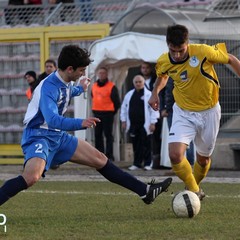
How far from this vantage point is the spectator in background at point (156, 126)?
58.7ft

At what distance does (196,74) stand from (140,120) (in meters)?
8.00

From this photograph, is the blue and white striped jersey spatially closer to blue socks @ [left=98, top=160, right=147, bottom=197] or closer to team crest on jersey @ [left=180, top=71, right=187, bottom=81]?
blue socks @ [left=98, top=160, right=147, bottom=197]

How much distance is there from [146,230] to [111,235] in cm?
40

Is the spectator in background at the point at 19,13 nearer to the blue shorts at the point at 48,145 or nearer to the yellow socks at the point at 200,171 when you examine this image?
the yellow socks at the point at 200,171

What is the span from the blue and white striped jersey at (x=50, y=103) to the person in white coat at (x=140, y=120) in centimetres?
851

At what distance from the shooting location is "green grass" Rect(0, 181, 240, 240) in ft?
Result: 26.4

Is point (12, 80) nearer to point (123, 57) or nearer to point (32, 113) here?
point (123, 57)

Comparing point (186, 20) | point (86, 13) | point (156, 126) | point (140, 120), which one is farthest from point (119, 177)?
point (86, 13)

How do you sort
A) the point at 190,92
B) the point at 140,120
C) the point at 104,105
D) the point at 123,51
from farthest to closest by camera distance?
1. the point at 104,105
2. the point at 123,51
3. the point at 140,120
4. the point at 190,92

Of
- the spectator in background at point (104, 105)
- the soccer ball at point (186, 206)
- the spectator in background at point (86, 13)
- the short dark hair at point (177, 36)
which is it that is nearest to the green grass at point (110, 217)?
the soccer ball at point (186, 206)

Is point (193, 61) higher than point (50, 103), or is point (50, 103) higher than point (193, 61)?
Answer: point (193, 61)

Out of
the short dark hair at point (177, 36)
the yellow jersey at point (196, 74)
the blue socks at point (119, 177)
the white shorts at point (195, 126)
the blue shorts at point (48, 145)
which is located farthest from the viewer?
the white shorts at point (195, 126)

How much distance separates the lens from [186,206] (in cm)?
920

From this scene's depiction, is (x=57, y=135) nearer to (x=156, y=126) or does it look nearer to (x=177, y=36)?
(x=177, y=36)
